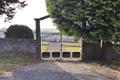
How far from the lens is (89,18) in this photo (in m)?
21.1

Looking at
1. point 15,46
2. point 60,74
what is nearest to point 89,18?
point 60,74

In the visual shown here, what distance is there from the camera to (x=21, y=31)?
27703 mm

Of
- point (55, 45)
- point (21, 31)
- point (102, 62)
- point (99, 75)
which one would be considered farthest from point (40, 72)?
point (55, 45)

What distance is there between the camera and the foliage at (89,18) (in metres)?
19.9

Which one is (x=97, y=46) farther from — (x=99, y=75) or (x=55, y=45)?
(x=99, y=75)

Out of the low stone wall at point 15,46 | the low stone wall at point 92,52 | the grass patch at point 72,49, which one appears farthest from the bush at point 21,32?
the low stone wall at point 92,52

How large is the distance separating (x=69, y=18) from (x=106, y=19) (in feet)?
8.77

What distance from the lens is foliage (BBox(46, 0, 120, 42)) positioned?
19.9 meters

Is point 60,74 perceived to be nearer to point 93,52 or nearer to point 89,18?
point 89,18

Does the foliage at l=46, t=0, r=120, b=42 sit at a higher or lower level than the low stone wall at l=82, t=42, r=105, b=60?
higher

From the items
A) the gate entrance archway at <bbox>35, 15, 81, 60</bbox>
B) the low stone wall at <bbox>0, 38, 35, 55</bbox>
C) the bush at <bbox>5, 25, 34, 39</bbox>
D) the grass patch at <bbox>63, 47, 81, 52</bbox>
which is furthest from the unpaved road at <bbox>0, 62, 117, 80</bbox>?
the grass patch at <bbox>63, 47, 81, 52</bbox>

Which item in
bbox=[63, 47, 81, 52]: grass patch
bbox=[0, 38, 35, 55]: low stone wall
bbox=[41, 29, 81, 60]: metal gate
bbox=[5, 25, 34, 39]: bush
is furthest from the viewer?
bbox=[63, 47, 81, 52]: grass patch

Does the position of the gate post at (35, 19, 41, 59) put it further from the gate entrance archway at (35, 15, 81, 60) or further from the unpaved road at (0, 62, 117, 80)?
the unpaved road at (0, 62, 117, 80)

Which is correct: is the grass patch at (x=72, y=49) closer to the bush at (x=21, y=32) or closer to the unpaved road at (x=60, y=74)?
the bush at (x=21, y=32)
